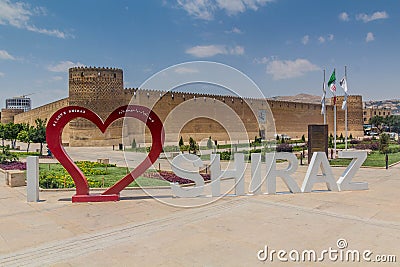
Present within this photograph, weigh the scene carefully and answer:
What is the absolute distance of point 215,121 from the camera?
122 feet

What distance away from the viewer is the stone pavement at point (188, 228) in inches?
155

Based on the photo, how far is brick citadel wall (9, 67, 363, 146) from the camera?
1146 inches

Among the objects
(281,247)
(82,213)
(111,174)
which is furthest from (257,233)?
(111,174)

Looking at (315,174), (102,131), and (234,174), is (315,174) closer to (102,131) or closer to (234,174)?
(234,174)

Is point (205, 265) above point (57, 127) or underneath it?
underneath

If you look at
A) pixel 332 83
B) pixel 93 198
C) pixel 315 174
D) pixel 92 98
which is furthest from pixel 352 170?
pixel 92 98

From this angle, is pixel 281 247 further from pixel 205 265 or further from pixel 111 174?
pixel 111 174

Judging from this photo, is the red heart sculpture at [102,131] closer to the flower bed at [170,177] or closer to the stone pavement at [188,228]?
the stone pavement at [188,228]

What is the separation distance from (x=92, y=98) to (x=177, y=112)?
27.5 feet

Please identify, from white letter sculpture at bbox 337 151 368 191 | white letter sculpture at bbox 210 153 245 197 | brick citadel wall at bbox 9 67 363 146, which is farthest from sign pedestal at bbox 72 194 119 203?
brick citadel wall at bbox 9 67 363 146

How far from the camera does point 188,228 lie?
4949 mm

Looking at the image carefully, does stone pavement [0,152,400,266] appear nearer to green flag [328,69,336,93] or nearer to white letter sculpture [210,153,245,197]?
white letter sculpture [210,153,245,197]

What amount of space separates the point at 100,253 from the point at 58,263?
0.46 meters

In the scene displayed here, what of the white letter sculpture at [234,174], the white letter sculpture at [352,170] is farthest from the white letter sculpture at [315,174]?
the white letter sculpture at [234,174]
